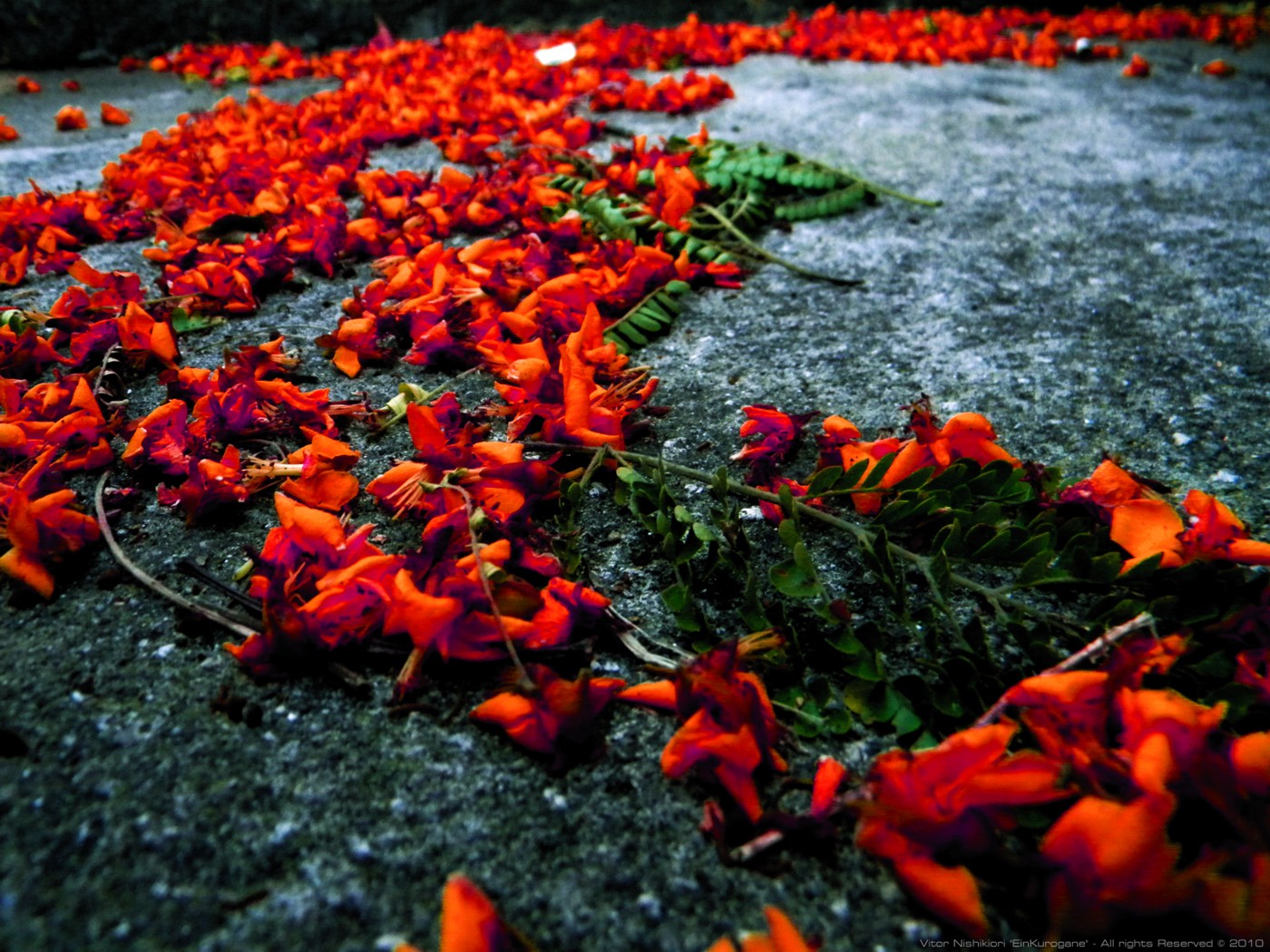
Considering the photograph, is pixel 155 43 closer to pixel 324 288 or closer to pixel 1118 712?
pixel 324 288

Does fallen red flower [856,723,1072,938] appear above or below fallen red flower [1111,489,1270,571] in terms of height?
below

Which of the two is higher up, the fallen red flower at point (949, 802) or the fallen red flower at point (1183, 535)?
the fallen red flower at point (1183, 535)

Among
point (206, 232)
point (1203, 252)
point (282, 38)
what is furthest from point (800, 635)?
point (282, 38)

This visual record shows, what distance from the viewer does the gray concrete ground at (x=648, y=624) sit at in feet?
2.94

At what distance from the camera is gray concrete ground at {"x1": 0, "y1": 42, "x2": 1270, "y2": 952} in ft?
2.94

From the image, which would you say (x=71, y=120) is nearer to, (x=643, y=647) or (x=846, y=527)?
(x=643, y=647)

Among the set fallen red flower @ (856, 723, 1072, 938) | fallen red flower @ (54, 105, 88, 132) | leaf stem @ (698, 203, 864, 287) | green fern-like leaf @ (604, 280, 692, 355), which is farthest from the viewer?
fallen red flower @ (54, 105, 88, 132)

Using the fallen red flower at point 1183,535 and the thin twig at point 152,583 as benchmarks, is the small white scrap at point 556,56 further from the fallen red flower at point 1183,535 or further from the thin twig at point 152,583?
the fallen red flower at point 1183,535

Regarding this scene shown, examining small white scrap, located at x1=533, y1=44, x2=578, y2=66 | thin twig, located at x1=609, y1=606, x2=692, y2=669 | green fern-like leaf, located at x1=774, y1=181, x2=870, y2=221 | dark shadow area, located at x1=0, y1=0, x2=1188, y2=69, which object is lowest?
thin twig, located at x1=609, y1=606, x2=692, y2=669

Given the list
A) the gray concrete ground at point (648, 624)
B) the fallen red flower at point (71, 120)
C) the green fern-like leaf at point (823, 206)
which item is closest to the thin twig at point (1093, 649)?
the gray concrete ground at point (648, 624)

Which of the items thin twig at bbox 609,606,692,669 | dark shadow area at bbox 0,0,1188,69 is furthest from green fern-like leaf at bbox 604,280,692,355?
dark shadow area at bbox 0,0,1188,69

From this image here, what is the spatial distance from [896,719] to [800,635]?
8.3 inches

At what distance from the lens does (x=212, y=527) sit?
1.45m

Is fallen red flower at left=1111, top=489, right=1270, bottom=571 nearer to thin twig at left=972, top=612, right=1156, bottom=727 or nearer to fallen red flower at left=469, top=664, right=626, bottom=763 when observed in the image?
thin twig at left=972, top=612, right=1156, bottom=727
